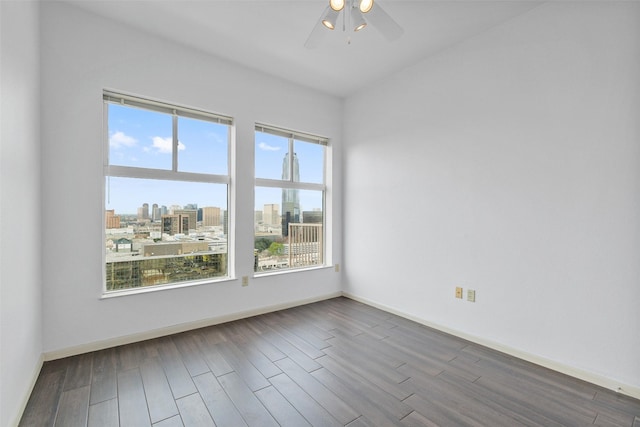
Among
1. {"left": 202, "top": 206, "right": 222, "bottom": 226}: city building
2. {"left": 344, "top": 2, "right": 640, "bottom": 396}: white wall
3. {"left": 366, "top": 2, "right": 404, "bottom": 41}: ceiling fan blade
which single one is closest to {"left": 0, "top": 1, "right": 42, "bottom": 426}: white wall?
{"left": 202, "top": 206, "right": 222, "bottom": 226}: city building

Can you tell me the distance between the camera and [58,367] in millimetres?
2180

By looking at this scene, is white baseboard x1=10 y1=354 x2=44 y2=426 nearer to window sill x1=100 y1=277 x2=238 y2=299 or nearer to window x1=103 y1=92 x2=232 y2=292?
window sill x1=100 y1=277 x2=238 y2=299

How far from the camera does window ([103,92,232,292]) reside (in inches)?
105

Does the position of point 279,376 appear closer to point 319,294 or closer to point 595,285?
point 319,294

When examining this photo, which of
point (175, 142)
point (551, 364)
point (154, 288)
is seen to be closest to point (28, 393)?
point (154, 288)

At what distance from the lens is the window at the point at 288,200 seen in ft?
11.7

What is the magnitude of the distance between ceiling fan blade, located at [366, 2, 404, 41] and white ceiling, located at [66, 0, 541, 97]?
0.46m

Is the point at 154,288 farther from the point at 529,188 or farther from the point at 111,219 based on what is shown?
the point at 529,188

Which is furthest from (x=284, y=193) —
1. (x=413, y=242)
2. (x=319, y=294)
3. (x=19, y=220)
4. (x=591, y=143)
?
(x=591, y=143)

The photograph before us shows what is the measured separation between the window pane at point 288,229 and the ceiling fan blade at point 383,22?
2173mm

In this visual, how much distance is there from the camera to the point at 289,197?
3854 millimetres

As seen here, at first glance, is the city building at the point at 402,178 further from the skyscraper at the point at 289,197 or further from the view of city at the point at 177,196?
the skyscraper at the point at 289,197

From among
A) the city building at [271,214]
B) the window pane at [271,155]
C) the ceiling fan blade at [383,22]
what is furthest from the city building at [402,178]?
the ceiling fan blade at [383,22]

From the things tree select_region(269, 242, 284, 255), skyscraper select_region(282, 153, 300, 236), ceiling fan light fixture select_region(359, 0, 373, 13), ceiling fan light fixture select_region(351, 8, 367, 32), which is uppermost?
ceiling fan light fixture select_region(351, 8, 367, 32)
